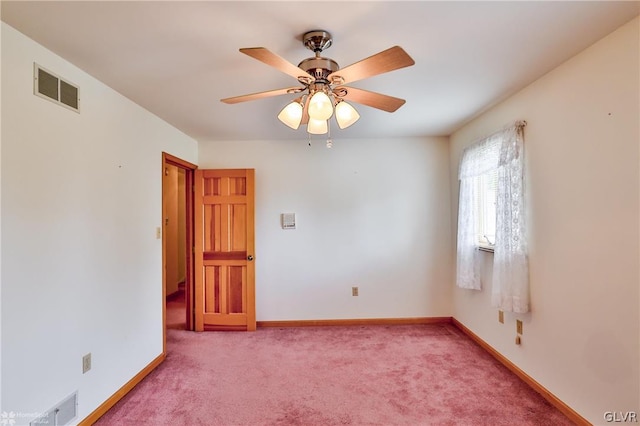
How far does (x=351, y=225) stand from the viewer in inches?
154

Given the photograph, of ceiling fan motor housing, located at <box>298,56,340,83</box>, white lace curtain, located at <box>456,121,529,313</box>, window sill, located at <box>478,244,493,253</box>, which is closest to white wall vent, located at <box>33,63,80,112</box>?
ceiling fan motor housing, located at <box>298,56,340,83</box>

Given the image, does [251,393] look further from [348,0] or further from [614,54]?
[614,54]

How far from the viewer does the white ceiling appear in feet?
4.66

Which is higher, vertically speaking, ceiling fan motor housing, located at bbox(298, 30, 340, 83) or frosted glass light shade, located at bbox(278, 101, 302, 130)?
ceiling fan motor housing, located at bbox(298, 30, 340, 83)

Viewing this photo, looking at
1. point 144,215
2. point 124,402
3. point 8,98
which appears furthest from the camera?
point 144,215

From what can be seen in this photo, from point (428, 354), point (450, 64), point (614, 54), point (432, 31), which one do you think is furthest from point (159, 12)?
point (428, 354)

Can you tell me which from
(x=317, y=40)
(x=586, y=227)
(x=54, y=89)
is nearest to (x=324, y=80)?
(x=317, y=40)

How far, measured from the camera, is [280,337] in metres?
3.48

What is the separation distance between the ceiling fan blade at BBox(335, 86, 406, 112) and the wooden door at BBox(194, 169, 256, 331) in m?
2.17

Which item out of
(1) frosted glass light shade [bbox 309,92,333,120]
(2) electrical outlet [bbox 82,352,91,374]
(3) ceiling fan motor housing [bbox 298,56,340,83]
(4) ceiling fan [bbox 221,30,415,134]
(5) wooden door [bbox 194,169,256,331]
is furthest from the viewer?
(5) wooden door [bbox 194,169,256,331]

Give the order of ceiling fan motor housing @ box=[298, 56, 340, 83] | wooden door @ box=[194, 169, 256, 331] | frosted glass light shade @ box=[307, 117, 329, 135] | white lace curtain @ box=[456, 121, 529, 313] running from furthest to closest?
1. wooden door @ box=[194, 169, 256, 331]
2. white lace curtain @ box=[456, 121, 529, 313]
3. frosted glass light shade @ box=[307, 117, 329, 135]
4. ceiling fan motor housing @ box=[298, 56, 340, 83]

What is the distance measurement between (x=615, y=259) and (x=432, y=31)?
5.44 ft

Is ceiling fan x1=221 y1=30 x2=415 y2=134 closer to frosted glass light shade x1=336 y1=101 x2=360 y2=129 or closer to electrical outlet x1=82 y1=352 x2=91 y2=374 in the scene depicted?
frosted glass light shade x1=336 y1=101 x2=360 y2=129

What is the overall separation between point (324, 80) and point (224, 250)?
2.68 m
